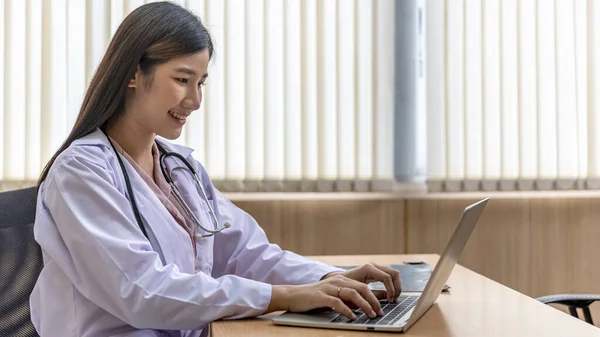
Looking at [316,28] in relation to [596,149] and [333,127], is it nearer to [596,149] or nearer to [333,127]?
[333,127]

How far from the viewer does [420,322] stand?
52.7 inches

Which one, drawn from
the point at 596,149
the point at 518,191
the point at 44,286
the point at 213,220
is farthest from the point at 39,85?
the point at 596,149

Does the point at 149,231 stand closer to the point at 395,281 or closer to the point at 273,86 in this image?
the point at 395,281

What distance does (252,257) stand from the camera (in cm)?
176

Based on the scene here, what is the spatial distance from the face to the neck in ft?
0.05

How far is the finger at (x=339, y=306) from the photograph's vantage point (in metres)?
1.30

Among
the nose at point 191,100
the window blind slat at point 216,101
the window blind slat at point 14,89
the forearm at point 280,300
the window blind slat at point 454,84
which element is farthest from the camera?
the window blind slat at point 454,84

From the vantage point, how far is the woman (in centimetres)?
133

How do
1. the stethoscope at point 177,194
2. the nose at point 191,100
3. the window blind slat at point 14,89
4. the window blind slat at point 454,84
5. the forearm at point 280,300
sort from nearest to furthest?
the forearm at point 280,300 < the stethoscope at point 177,194 < the nose at point 191,100 < the window blind slat at point 14,89 < the window blind slat at point 454,84

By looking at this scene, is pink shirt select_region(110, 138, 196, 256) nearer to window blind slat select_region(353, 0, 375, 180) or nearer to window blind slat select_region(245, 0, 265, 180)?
window blind slat select_region(245, 0, 265, 180)

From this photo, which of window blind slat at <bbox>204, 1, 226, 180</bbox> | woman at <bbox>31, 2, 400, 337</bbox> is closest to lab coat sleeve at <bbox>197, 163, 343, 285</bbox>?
woman at <bbox>31, 2, 400, 337</bbox>

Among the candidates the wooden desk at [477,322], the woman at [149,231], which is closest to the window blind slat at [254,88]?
the woman at [149,231]

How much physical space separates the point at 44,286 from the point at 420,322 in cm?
70

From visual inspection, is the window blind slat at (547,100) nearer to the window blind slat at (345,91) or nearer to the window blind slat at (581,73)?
the window blind slat at (581,73)
